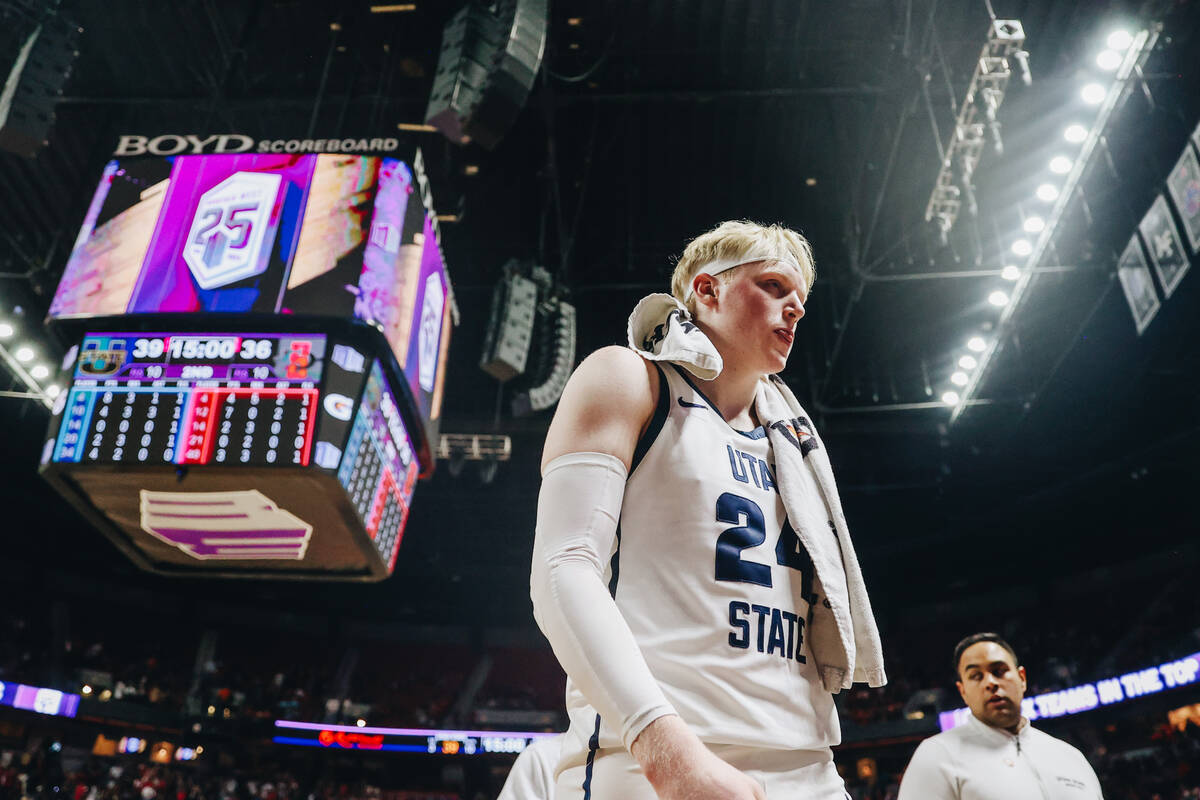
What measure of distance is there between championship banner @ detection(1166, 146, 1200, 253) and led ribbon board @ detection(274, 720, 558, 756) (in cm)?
1505

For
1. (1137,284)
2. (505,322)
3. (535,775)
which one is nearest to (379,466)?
(505,322)

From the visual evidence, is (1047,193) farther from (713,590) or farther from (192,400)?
(713,590)

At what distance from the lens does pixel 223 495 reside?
21.2 ft

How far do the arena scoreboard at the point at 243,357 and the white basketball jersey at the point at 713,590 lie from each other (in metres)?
4.96

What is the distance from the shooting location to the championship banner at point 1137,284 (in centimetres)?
992

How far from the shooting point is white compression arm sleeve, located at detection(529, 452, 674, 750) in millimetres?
1201

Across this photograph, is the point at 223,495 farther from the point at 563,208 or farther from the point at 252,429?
the point at 563,208

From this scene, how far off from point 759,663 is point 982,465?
17.8 meters

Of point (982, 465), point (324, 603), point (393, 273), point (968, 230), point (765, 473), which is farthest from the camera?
point (324, 603)

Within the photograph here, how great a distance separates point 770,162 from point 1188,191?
454 cm

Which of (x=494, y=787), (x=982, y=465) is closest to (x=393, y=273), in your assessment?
(x=982, y=465)

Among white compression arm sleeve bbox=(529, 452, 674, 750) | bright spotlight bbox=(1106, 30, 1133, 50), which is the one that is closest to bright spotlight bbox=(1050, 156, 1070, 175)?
bright spotlight bbox=(1106, 30, 1133, 50)

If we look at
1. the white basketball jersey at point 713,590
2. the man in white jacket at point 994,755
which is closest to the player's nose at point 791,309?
the white basketball jersey at point 713,590

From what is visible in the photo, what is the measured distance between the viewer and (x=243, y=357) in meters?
6.44
